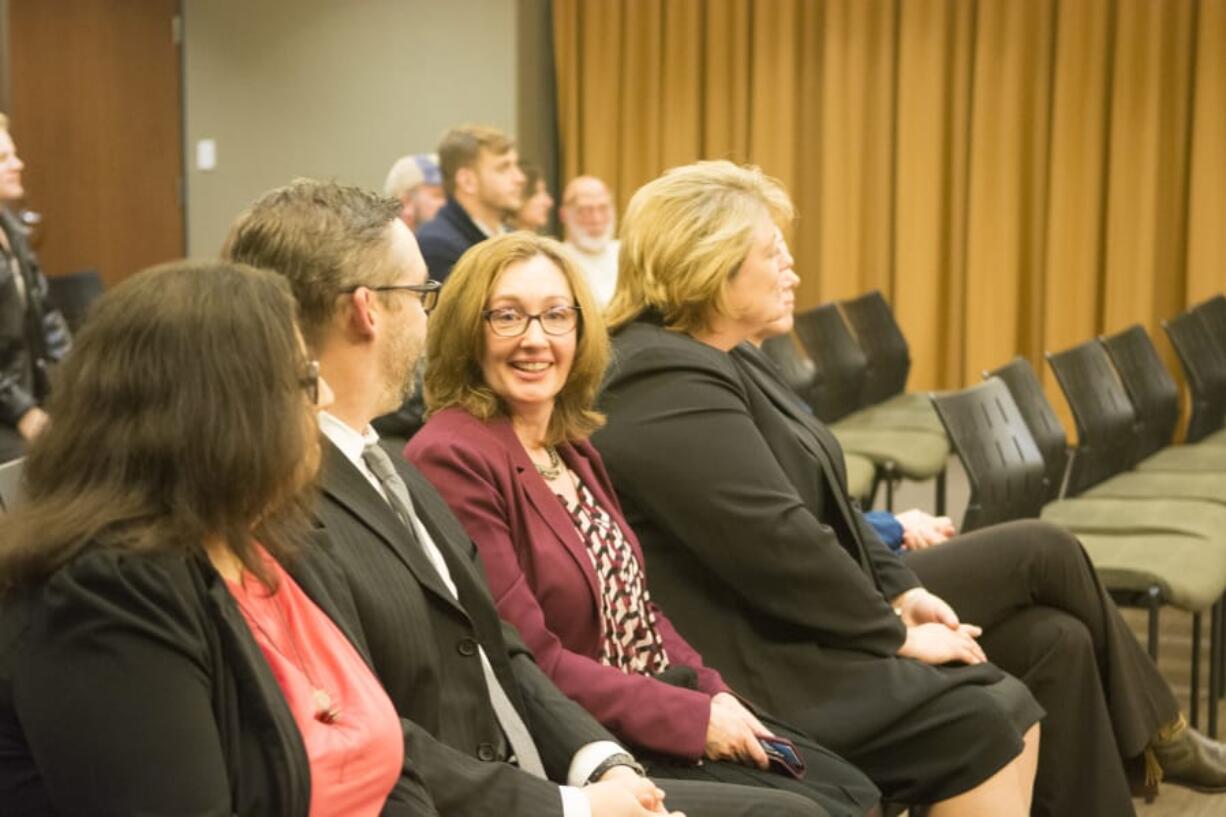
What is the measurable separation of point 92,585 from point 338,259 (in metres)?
0.74

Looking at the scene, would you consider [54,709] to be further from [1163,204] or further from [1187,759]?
[1163,204]

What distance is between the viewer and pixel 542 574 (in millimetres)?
2545

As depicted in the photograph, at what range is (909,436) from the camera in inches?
226

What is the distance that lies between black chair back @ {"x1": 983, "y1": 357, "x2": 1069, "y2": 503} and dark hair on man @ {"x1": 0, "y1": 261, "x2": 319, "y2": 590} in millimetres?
3368

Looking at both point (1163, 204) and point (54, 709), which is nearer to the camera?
point (54, 709)

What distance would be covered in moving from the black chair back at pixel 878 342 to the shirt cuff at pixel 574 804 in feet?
14.7

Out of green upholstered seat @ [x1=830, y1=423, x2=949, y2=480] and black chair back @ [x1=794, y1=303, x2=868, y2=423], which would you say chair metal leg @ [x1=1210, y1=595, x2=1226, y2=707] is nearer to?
green upholstered seat @ [x1=830, y1=423, x2=949, y2=480]

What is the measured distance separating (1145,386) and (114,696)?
4710 millimetres

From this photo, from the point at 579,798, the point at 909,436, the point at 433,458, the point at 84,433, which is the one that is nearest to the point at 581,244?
the point at 909,436

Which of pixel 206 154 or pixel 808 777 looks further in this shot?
pixel 206 154

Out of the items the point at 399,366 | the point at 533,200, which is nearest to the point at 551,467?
the point at 399,366

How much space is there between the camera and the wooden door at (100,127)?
9.09 metres

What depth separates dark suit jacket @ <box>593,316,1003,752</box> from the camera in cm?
289

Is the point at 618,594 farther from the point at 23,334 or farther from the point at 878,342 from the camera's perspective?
the point at 878,342
